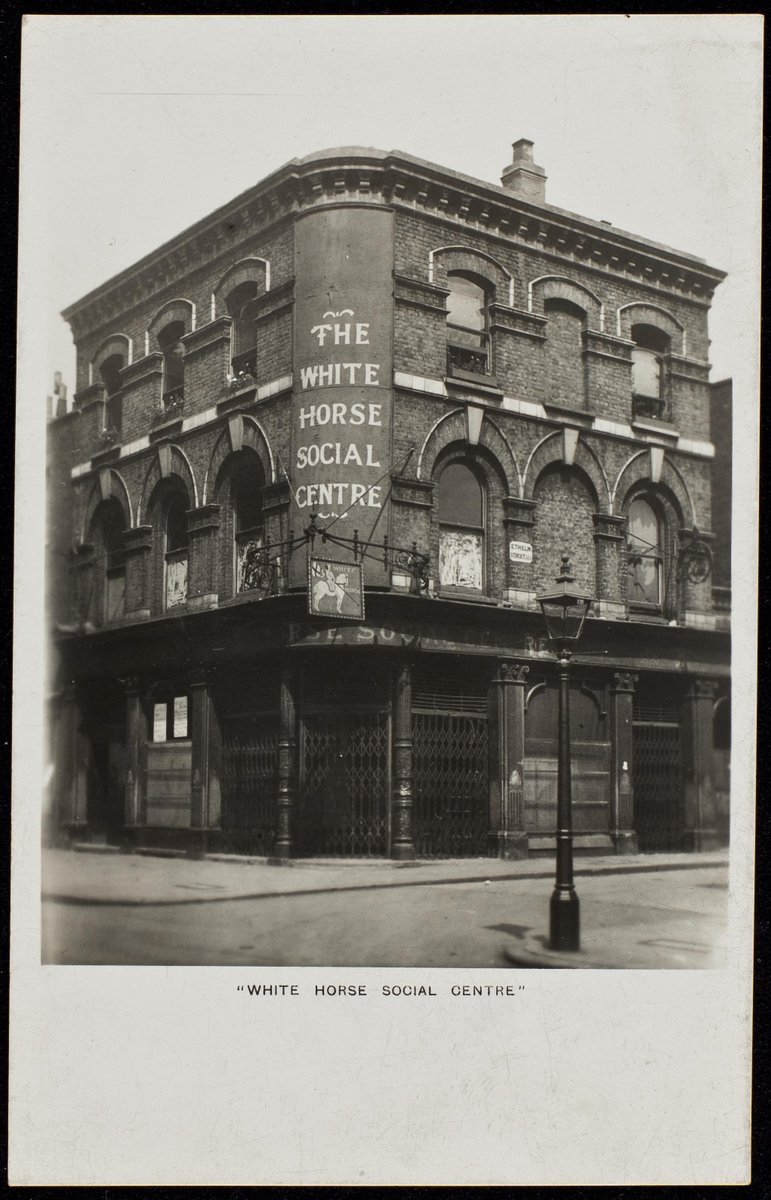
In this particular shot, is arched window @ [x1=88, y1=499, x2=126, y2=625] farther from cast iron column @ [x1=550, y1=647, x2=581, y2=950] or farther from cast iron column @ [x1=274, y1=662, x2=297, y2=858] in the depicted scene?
cast iron column @ [x1=550, y1=647, x2=581, y2=950]


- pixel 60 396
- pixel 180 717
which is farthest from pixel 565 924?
pixel 180 717

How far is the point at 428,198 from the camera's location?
17.1m

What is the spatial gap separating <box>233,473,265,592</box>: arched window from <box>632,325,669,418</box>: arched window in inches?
276

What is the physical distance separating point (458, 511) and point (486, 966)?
9.43m

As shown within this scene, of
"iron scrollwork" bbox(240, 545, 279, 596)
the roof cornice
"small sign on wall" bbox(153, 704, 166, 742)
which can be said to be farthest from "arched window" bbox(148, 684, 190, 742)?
the roof cornice

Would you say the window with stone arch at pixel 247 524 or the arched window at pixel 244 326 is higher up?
the arched window at pixel 244 326

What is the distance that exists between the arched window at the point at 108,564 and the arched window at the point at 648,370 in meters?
9.33

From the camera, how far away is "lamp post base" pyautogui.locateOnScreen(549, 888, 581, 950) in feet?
35.4

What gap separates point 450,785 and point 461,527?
4.19 meters

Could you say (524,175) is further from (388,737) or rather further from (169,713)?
(169,713)

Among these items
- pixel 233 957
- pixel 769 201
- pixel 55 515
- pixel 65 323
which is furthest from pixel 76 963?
pixel 769 201

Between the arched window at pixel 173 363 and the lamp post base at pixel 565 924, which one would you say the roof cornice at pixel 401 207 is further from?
the lamp post base at pixel 565 924

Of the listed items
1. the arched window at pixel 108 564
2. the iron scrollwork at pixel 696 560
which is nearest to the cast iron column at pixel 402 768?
the arched window at pixel 108 564

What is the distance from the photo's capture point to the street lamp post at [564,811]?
1088cm
